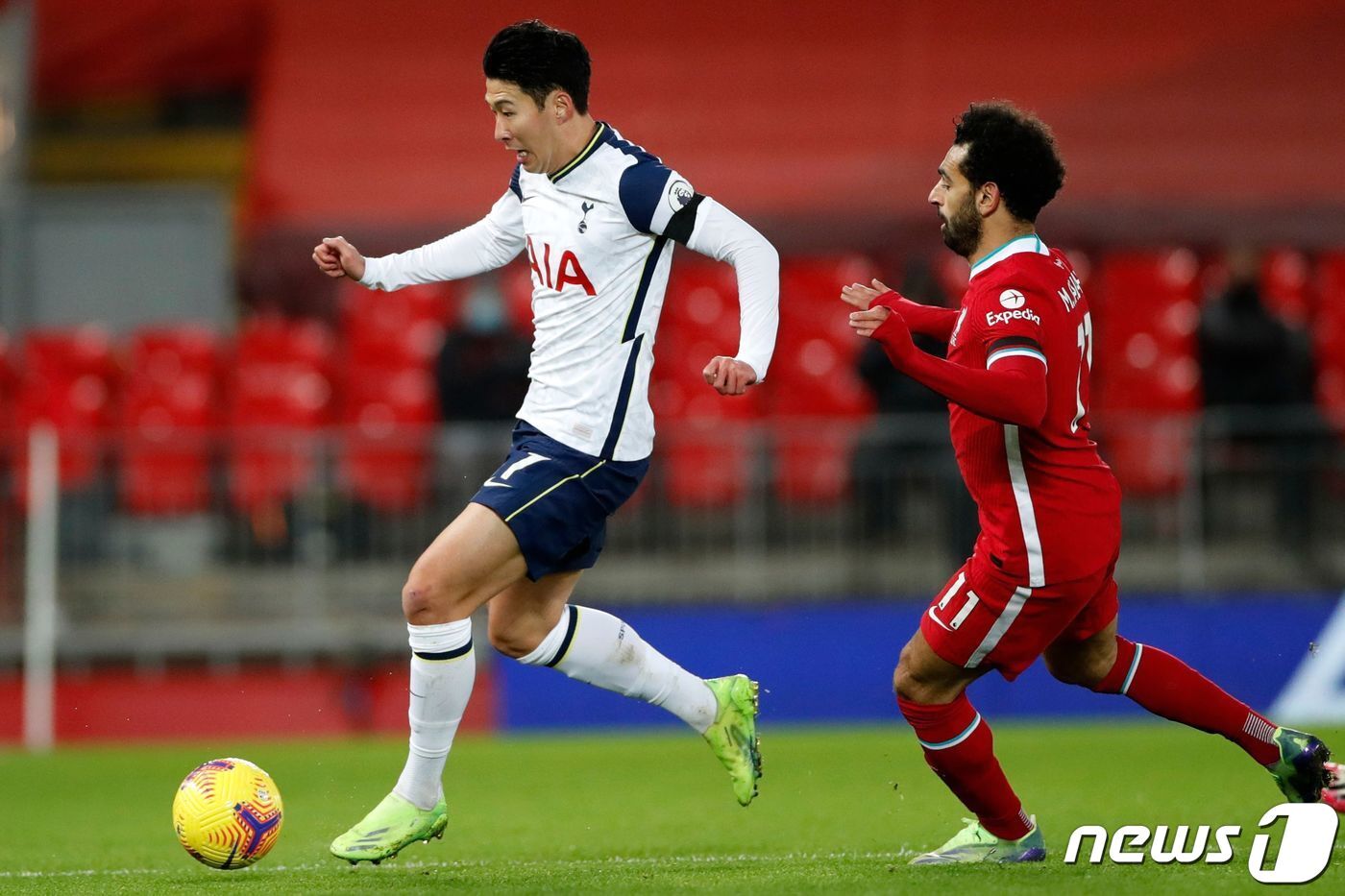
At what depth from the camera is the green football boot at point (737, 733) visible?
6.05 metres

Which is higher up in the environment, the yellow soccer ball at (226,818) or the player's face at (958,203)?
the player's face at (958,203)

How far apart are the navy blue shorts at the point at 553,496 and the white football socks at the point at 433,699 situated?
31cm

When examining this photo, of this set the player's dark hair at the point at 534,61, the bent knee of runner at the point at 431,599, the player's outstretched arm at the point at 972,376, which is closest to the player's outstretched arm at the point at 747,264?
the player's outstretched arm at the point at 972,376

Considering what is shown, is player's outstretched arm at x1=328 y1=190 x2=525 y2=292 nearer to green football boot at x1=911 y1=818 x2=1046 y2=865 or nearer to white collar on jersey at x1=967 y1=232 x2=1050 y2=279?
white collar on jersey at x1=967 y1=232 x2=1050 y2=279

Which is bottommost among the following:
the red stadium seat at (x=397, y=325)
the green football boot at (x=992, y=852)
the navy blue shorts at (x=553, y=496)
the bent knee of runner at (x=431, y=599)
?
the green football boot at (x=992, y=852)

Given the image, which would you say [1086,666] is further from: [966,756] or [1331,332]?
[1331,332]

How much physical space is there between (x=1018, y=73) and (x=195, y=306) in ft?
26.5

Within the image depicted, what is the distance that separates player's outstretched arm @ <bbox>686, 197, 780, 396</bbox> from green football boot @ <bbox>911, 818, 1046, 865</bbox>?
1579 mm

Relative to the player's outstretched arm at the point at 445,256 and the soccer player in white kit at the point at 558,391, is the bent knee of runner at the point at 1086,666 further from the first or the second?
the player's outstretched arm at the point at 445,256

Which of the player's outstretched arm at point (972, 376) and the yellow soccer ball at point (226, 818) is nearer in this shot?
the player's outstretched arm at point (972, 376)

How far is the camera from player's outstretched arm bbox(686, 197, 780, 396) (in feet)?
18.2

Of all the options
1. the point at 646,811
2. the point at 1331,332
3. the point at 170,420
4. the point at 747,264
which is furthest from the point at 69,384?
the point at 1331,332

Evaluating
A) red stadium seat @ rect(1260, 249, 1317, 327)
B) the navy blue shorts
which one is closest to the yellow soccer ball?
the navy blue shorts
